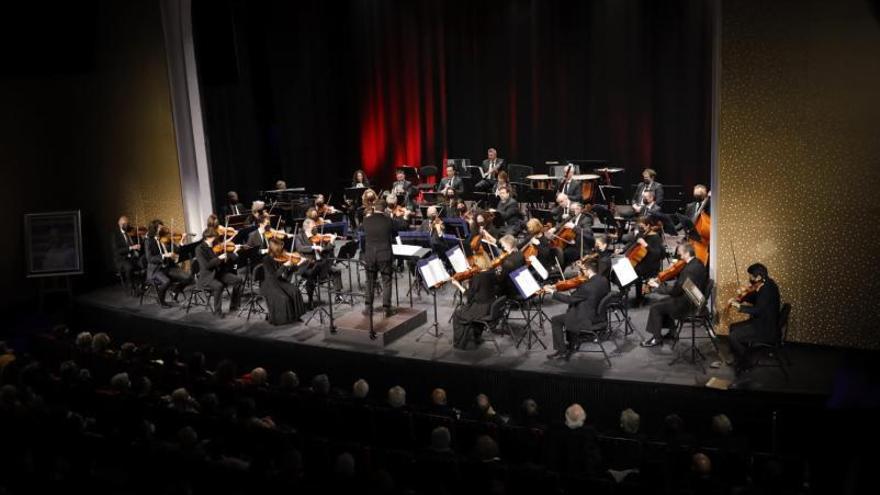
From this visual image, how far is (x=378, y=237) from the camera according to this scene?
35.0 feet

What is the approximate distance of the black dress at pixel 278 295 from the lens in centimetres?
1130

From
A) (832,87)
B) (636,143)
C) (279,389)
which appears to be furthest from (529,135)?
(279,389)

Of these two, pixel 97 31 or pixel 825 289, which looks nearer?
pixel 825 289

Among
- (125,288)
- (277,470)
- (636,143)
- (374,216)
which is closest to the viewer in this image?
(277,470)

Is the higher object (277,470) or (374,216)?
(374,216)

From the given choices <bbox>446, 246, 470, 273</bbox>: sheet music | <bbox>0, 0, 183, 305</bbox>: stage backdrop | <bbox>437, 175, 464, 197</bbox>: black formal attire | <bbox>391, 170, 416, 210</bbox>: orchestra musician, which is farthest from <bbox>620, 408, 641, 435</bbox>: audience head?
<bbox>0, 0, 183, 305</bbox>: stage backdrop

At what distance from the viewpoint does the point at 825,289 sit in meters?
9.41

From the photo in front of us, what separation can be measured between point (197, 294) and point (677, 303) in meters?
7.74

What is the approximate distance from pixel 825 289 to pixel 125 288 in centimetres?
1102

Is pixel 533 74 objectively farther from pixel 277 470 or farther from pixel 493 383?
pixel 277 470

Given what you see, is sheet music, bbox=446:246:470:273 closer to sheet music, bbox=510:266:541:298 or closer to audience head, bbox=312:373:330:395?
sheet music, bbox=510:266:541:298

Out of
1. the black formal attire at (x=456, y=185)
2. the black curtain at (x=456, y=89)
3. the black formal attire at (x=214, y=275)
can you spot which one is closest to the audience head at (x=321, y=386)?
the black formal attire at (x=214, y=275)

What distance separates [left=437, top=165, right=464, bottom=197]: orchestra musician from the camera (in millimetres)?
14945

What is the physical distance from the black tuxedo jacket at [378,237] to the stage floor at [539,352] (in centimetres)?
87
